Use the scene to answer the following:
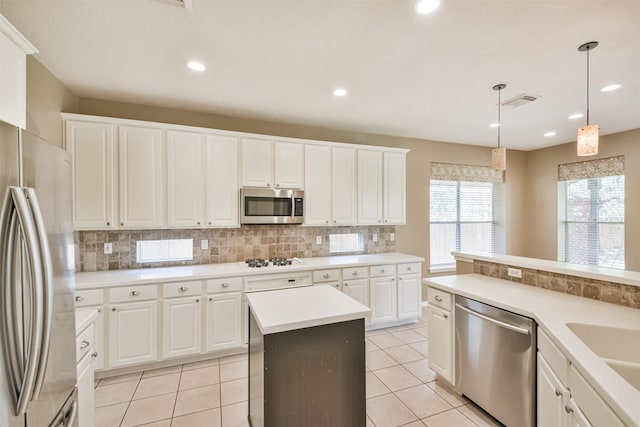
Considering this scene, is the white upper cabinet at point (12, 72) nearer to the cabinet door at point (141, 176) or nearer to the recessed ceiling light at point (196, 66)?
the recessed ceiling light at point (196, 66)

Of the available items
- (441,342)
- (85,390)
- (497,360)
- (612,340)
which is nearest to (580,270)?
(612,340)

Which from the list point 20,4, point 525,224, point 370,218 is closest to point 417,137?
point 370,218

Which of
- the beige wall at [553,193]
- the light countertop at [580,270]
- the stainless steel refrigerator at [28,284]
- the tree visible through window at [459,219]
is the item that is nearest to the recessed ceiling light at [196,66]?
the stainless steel refrigerator at [28,284]

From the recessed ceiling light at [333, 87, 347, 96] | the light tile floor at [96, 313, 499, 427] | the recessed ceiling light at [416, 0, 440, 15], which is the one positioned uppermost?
the recessed ceiling light at [333, 87, 347, 96]

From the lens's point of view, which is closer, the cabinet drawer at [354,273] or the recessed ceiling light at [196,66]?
the recessed ceiling light at [196,66]

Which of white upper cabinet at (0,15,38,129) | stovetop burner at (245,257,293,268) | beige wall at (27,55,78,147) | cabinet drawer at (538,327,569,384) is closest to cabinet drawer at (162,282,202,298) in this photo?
stovetop burner at (245,257,293,268)

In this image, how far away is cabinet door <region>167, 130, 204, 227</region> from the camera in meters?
3.12

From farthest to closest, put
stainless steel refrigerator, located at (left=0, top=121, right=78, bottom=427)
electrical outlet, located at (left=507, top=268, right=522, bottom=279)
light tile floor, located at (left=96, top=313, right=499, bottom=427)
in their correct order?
electrical outlet, located at (left=507, top=268, right=522, bottom=279) < light tile floor, located at (left=96, top=313, right=499, bottom=427) < stainless steel refrigerator, located at (left=0, top=121, right=78, bottom=427)

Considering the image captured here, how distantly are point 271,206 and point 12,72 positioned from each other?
243 centimetres

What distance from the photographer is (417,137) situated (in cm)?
482

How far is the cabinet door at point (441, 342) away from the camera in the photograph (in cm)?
243

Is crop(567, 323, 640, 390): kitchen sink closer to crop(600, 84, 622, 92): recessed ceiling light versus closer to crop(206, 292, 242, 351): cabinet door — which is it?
crop(600, 84, 622, 92): recessed ceiling light

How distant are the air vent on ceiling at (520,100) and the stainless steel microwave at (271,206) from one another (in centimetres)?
256

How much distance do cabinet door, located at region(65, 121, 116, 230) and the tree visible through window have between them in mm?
4576
